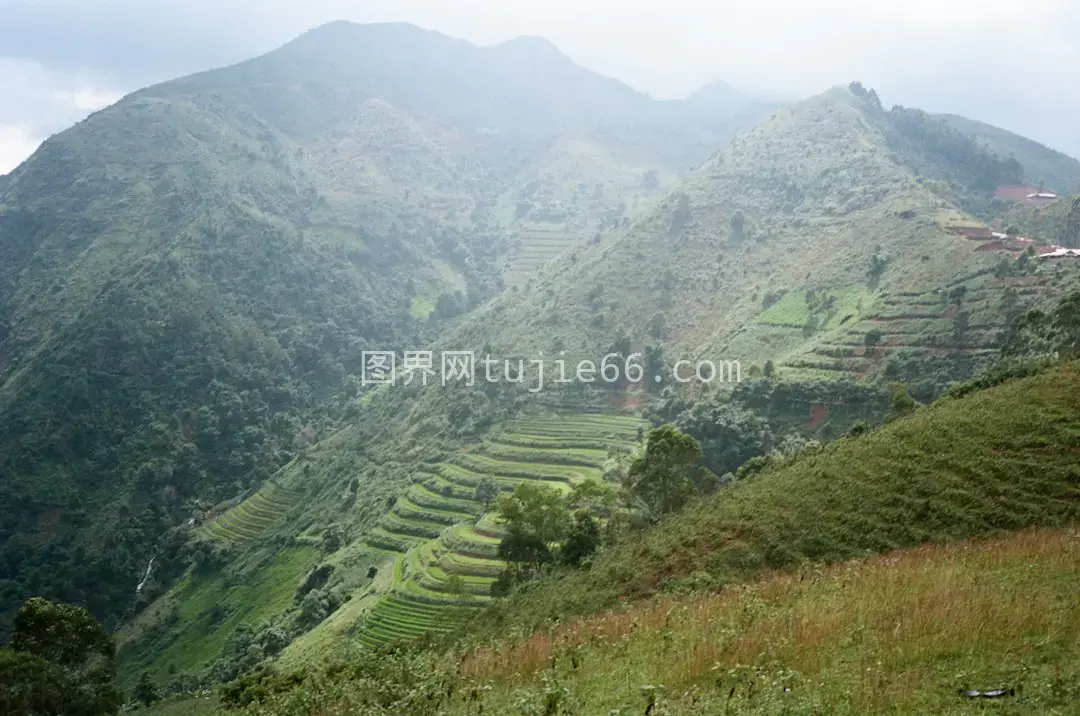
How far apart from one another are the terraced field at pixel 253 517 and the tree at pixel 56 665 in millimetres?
39550

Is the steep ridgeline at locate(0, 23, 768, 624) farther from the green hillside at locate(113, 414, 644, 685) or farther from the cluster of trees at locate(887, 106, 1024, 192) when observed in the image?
the cluster of trees at locate(887, 106, 1024, 192)

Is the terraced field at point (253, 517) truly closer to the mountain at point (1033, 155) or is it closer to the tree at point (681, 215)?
the tree at point (681, 215)

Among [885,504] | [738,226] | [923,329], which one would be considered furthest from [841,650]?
[738,226]

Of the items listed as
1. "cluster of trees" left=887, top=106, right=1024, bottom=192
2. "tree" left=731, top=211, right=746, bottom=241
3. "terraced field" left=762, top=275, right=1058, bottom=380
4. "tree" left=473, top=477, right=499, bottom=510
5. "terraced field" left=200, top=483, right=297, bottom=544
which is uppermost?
"cluster of trees" left=887, top=106, right=1024, bottom=192

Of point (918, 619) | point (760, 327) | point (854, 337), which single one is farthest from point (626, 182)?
point (918, 619)

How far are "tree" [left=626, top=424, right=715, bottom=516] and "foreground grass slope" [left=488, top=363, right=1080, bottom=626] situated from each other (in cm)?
922

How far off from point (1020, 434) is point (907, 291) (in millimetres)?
39342

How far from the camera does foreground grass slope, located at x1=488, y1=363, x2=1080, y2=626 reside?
648 inches

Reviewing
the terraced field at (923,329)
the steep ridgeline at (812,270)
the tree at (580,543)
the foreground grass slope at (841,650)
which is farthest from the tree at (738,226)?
the foreground grass slope at (841,650)

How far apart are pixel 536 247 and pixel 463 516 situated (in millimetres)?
114545

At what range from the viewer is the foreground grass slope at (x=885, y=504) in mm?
16469

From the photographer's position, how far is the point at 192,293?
106 meters

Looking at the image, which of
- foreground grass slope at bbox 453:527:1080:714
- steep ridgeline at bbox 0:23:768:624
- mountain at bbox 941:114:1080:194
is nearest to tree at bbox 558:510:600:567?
foreground grass slope at bbox 453:527:1080:714

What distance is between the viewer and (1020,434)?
1897 centimetres
